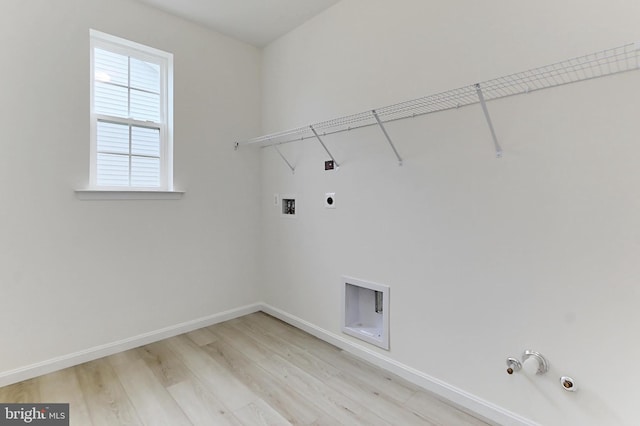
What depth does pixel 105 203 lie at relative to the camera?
2.28 metres

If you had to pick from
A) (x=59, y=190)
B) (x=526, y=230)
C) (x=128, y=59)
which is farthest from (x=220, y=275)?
(x=526, y=230)

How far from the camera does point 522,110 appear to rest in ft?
5.04

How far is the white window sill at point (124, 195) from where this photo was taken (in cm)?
219

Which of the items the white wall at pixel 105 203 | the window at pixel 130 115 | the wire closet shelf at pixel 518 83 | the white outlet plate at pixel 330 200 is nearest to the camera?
the wire closet shelf at pixel 518 83

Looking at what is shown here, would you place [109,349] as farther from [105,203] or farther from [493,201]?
[493,201]

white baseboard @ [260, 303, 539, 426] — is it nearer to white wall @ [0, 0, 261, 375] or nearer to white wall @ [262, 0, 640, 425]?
white wall @ [262, 0, 640, 425]

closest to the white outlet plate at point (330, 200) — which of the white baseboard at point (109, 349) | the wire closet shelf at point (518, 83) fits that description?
the wire closet shelf at point (518, 83)

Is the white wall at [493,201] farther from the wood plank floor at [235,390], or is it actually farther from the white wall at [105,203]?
the white wall at [105,203]

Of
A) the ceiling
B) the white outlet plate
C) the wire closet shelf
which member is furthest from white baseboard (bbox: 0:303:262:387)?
the ceiling

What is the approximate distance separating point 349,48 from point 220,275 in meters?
2.16

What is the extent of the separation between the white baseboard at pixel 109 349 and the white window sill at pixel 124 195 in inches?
41.3

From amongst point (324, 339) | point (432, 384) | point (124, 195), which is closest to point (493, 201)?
point (432, 384)

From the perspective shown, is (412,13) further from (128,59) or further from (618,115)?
(128,59)

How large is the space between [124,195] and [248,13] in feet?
5.56
